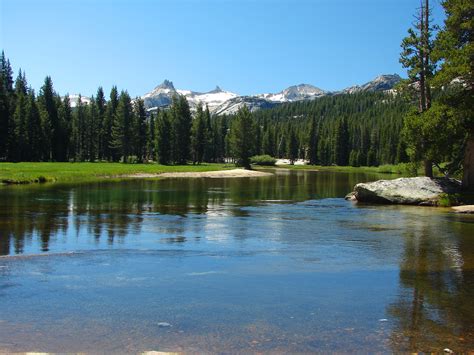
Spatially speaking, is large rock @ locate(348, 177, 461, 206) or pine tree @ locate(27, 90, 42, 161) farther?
pine tree @ locate(27, 90, 42, 161)

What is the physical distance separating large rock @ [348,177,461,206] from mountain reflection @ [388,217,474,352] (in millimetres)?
16083

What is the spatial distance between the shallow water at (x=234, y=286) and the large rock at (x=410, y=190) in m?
10.3

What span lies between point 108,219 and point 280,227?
9.08m

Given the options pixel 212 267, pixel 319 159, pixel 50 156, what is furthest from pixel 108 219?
pixel 319 159

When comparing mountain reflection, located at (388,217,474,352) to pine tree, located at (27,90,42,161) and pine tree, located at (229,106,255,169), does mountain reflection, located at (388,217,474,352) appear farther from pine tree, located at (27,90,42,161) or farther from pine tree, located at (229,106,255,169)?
pine tree, located at (27,90,42,161)

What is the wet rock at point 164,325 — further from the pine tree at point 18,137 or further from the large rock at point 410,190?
the pine tree at point 18,137

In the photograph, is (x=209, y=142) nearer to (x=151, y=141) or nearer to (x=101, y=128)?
(x=151, y=141)

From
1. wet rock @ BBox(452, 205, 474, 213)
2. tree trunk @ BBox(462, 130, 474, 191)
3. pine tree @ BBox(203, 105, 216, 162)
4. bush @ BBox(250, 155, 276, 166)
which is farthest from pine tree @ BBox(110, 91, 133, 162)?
wet rock @ BBox(452, 205, 474, 213)

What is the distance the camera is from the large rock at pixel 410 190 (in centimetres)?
3294

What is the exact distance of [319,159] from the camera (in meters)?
192

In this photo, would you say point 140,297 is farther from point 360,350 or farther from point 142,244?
point 142,244

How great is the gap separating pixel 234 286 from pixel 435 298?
450cm

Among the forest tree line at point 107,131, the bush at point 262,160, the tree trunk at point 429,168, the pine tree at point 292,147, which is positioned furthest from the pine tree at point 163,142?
the tree trunk at point 429,168

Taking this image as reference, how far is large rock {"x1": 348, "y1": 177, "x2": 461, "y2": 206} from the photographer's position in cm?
3294
